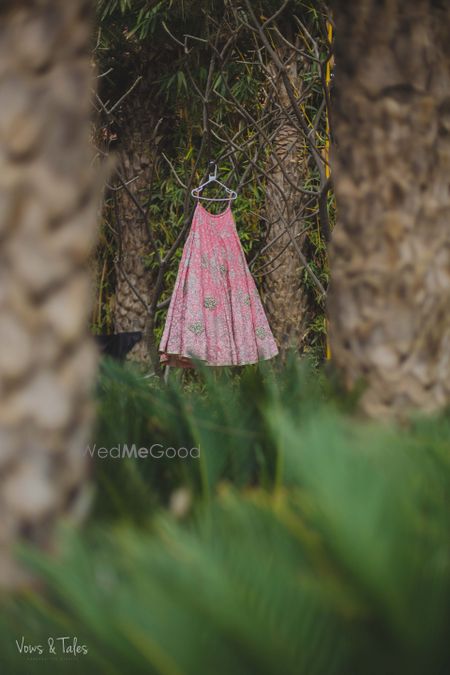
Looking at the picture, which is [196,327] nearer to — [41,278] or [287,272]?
[287,272]

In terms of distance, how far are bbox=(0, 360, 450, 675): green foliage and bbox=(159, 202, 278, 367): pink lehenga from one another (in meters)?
2.74

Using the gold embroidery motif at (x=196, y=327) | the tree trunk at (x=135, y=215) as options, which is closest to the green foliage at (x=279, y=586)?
the gold embroidery motif at (x=196, y=327)

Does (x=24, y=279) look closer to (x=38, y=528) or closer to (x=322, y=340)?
(x=38, y=528)

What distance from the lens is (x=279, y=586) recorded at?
20.9 inches

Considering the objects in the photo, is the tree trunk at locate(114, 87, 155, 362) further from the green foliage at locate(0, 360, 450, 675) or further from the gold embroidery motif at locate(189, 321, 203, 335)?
the green foliage at locate(0, 360, 450, 675)

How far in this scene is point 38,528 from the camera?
25.7 inches

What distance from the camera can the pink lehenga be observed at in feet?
11.2

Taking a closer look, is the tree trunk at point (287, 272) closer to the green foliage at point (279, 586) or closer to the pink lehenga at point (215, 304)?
the pink lehenga at point (215, 304)

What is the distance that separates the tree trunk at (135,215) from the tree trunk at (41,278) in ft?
12.4

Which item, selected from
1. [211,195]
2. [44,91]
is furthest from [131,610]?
[211,195]

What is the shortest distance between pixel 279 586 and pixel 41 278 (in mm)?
297

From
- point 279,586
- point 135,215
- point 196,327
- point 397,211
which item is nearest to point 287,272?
→ point 135,215

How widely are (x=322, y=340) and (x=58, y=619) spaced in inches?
170

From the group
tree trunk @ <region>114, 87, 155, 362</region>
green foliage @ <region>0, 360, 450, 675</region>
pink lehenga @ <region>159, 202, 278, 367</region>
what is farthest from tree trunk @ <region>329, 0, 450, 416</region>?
tree trunk @ <region>114, 87, 155, 362</region>
